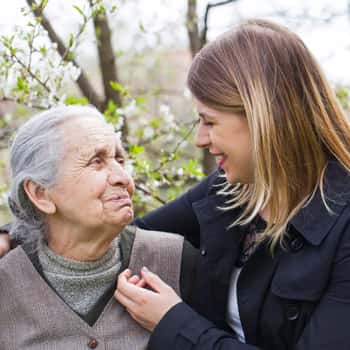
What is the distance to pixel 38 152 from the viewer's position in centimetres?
216

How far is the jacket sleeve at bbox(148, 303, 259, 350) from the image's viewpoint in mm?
1975

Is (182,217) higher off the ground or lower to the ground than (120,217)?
lower

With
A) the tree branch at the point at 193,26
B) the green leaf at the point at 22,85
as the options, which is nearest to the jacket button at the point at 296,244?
the green leaf at the point at 22,85

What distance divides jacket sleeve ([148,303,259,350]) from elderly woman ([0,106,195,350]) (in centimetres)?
20

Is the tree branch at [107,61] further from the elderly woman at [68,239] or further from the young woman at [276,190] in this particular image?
the young woman at [276,190]

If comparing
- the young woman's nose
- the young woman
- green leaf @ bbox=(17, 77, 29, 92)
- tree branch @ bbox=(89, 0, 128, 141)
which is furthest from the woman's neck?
tree branch @ bbox=(89, 0, 128, 141)

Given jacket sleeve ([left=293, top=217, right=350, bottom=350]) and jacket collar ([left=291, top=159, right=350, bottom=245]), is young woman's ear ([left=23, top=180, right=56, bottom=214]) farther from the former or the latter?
jacket sleeve ([left=293, top=217, right=350, bottom=350])

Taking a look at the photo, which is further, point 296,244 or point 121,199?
point 121,199

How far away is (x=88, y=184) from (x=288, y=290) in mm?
817

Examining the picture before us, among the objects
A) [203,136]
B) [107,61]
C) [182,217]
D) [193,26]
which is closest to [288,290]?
[203,136]

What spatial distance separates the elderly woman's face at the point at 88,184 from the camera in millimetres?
2131

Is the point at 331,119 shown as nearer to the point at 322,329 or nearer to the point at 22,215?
the point at 322,329

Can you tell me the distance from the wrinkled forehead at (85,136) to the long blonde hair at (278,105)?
406 millimetres

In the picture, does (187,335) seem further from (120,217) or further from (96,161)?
(96,161)
